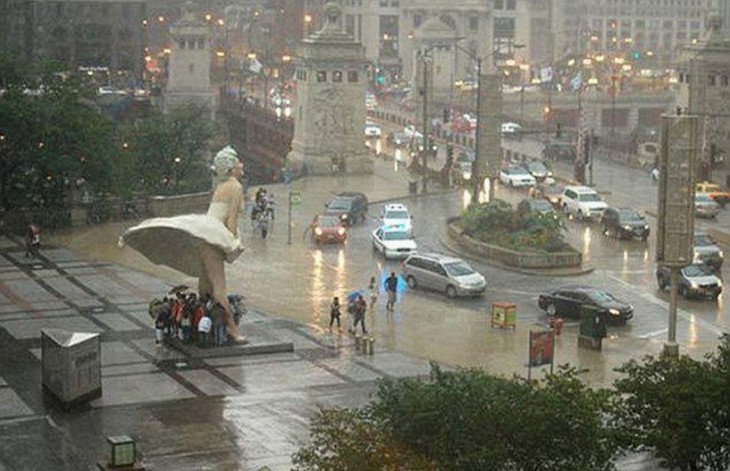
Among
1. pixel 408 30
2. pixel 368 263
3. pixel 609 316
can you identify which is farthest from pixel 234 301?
pixel 408 30

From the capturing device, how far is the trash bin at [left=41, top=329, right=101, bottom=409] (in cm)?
3747

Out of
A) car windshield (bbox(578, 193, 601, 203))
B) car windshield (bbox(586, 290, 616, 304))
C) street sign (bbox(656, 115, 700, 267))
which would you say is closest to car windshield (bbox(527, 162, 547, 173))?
car windshield (bbox(578, 193, 601, 203))

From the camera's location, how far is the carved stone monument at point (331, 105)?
94.2 metres

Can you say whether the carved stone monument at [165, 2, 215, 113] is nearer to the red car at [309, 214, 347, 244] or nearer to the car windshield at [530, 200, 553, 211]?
the car windshield at [530, 200, 553, 211]

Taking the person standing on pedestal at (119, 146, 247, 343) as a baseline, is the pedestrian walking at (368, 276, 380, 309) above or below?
below

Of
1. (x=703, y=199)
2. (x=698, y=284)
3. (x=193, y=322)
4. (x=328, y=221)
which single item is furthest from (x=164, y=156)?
(x=193, y=322)

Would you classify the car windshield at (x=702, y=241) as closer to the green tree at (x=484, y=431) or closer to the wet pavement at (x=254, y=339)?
the wet pavement at (x=254, y=339)

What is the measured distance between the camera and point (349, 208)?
73.1 meters

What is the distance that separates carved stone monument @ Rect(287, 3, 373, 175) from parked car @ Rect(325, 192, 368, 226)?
1887cm

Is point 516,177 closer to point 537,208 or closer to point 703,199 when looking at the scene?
point 703,199

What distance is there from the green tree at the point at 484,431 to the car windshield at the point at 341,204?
4543 centimetres

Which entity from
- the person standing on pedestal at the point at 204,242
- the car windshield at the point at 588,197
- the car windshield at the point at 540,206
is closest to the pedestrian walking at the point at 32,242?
the person standing on pedestal at the point at 204,242

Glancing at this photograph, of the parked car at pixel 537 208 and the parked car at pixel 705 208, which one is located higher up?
the parked car at pixel 537 208

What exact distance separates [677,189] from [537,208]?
1077 inches
